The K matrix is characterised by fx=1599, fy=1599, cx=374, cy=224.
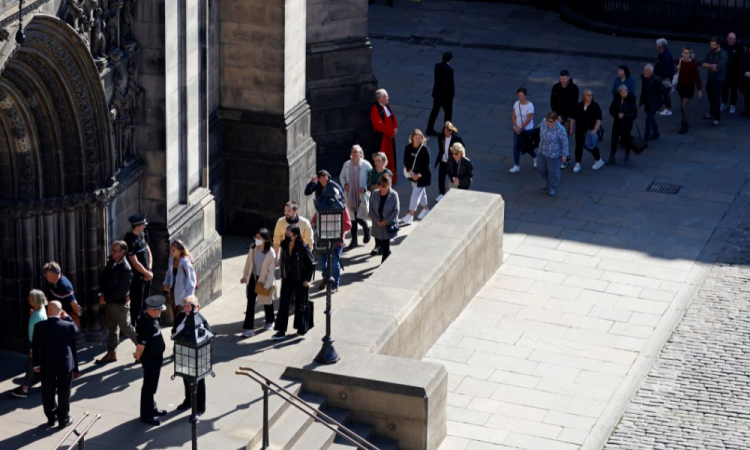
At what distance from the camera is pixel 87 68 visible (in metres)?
21.0

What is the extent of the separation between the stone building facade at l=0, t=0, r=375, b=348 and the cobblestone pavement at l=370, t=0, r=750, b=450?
403 cm

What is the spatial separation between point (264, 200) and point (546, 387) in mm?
6947

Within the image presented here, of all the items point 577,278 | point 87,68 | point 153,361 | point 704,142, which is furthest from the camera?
point 704,142

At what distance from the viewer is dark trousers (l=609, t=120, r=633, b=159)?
100ft

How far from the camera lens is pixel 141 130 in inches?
891

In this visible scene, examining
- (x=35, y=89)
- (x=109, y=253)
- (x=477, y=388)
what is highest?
(x=35, y=89)

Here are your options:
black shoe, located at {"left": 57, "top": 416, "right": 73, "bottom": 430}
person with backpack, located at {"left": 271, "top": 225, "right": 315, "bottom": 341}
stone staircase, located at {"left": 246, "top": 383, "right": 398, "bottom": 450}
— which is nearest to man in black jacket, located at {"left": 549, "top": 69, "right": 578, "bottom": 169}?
person with backpack, located at {"left": 271, "top": 225, "right": 315, "bottom": 341}

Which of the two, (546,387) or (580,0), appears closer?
(546,387)

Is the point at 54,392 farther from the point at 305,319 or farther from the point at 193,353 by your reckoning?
the point at 305,319

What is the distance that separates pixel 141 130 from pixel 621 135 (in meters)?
11.6

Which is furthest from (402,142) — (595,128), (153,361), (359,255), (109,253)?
(153,361)

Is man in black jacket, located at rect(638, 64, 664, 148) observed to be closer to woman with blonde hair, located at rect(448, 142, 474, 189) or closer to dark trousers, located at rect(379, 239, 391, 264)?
woman with blonde hair, located at rect(448, 142, 474, 189)

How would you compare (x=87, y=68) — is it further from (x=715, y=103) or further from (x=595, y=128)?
(x=715, y=103)

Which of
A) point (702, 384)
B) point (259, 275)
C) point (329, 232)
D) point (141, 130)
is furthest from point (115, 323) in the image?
point (702, 384)
